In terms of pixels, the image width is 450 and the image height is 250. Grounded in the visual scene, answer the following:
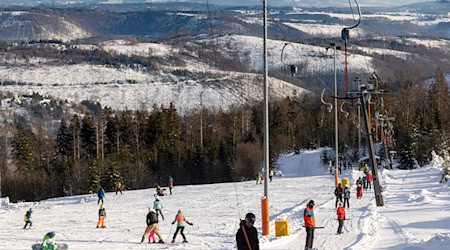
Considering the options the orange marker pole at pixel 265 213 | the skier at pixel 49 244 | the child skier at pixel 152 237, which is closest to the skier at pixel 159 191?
the child skier at pixel 152 237

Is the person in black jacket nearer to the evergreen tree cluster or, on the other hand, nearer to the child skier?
the child skier

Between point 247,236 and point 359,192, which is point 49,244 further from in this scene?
point 359,192

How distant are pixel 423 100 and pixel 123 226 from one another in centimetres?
8349

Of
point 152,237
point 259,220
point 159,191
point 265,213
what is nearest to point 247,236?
point 265,213

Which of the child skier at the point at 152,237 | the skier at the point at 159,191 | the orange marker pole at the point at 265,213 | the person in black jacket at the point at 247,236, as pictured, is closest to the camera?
the person in black jacket at the point at 247,236

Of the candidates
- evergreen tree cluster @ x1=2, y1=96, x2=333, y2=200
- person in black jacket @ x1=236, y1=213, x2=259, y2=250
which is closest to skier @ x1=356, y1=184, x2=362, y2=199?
person in black jacket @ x1=236, y1=213, x2=259, y2=250

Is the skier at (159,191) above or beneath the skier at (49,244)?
beneath

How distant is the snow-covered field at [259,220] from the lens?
22.4 m

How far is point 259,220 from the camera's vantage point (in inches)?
1199

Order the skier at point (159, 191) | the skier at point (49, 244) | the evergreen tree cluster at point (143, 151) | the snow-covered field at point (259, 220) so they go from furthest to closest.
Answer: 1. the evergreen tree cluster at point (143, 151)
2. the skier at point (159, 191)
3. the snow-covered field at point (259, 220)
4. the skier at point (49, 244)

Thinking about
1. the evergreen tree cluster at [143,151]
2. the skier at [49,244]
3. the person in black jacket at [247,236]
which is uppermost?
the person in black jacket at [247,236]

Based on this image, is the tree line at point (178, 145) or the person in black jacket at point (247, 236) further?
the tree line at point (178, 145)

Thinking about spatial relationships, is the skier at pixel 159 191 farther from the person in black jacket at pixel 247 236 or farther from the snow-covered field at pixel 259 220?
the person in black jacket at pixel 247 236

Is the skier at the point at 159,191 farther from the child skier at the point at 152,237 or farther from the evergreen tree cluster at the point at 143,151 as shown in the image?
the evergreen tree cluster at the point at 143,151
